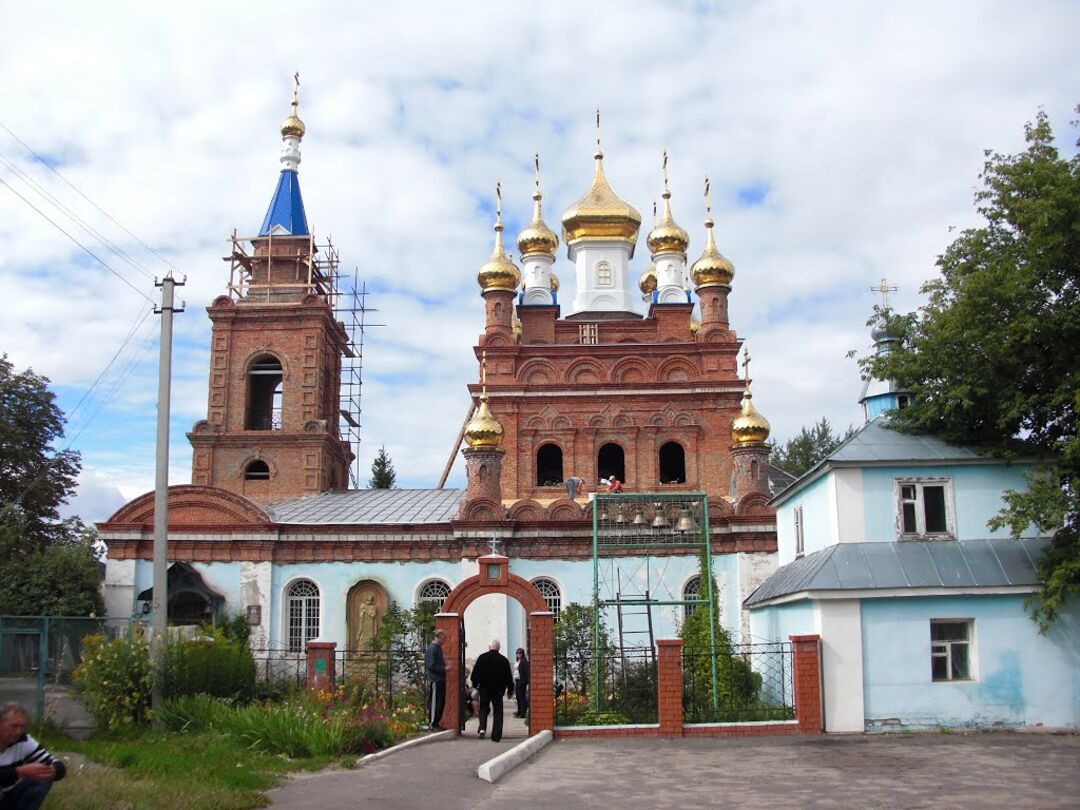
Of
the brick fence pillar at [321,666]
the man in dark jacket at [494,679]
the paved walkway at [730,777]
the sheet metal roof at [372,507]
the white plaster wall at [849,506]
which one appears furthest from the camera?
the sheet metal roof at [372,507]

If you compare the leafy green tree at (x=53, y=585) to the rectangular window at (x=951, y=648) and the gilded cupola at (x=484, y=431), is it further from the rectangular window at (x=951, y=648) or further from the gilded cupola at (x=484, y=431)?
the rectangular window at (x=951, y=648)

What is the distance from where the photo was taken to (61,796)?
886 centimetres

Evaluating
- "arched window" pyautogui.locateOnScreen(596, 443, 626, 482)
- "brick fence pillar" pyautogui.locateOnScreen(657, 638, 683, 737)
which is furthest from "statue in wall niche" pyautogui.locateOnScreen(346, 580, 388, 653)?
"brick fence pillar" pyautogui.locateOnScreen(657, 638, 683, 737)

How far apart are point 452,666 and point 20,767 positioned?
9.44 m

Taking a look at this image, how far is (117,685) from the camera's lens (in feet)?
46.9

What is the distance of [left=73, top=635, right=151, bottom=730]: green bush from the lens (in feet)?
46.9

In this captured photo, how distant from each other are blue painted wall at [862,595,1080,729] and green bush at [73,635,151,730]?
9968 mm

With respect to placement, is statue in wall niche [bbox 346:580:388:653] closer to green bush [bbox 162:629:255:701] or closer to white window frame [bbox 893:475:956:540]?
green bush [bbox 162:629:255:701]

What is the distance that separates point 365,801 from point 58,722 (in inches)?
253

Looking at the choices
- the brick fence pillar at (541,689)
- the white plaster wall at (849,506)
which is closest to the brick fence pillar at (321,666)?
the brick fence pillar at (541,689)

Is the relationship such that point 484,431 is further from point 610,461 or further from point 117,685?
point 117,685

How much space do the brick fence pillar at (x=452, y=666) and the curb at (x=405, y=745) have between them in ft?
1.44

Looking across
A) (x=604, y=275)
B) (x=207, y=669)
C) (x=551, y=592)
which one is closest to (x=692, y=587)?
(x=551, y=592)

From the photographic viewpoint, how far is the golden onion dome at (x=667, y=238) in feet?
108
